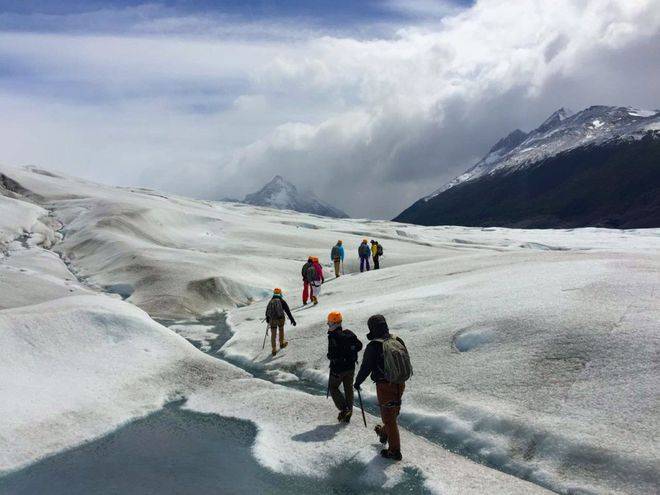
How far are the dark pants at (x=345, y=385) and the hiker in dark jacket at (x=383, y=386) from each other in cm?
196

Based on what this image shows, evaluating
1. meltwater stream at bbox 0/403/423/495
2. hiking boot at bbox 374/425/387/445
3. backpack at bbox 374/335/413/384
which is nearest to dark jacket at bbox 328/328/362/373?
hiking boot at bbox 374/425/387/445

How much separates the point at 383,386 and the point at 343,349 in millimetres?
2264

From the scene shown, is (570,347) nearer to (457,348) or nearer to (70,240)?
(457,348)

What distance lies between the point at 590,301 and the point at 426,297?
727 centimetres

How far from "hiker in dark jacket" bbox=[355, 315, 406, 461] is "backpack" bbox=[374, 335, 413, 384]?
5.8 inches

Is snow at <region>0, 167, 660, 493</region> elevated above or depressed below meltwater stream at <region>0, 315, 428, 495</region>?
above

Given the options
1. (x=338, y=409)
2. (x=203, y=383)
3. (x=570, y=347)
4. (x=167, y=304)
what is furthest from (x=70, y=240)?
(x=570, y=347)

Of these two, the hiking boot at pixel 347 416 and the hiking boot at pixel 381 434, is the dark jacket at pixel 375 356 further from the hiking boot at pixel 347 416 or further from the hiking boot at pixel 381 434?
the hiking boot at pixel 347 416

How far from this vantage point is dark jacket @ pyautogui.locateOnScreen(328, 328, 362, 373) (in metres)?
13.9

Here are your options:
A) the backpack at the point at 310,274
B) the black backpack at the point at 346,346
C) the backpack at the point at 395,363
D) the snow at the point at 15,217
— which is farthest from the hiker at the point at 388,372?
the snow at the point at 15,217

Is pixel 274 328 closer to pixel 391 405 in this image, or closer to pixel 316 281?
pixel 316 281

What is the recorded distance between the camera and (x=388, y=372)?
11.6m

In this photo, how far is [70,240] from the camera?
54406 millimetres

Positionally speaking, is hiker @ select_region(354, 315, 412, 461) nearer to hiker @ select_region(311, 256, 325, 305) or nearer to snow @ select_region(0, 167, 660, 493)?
snow @ select_region(0, 167, 660, 493)
